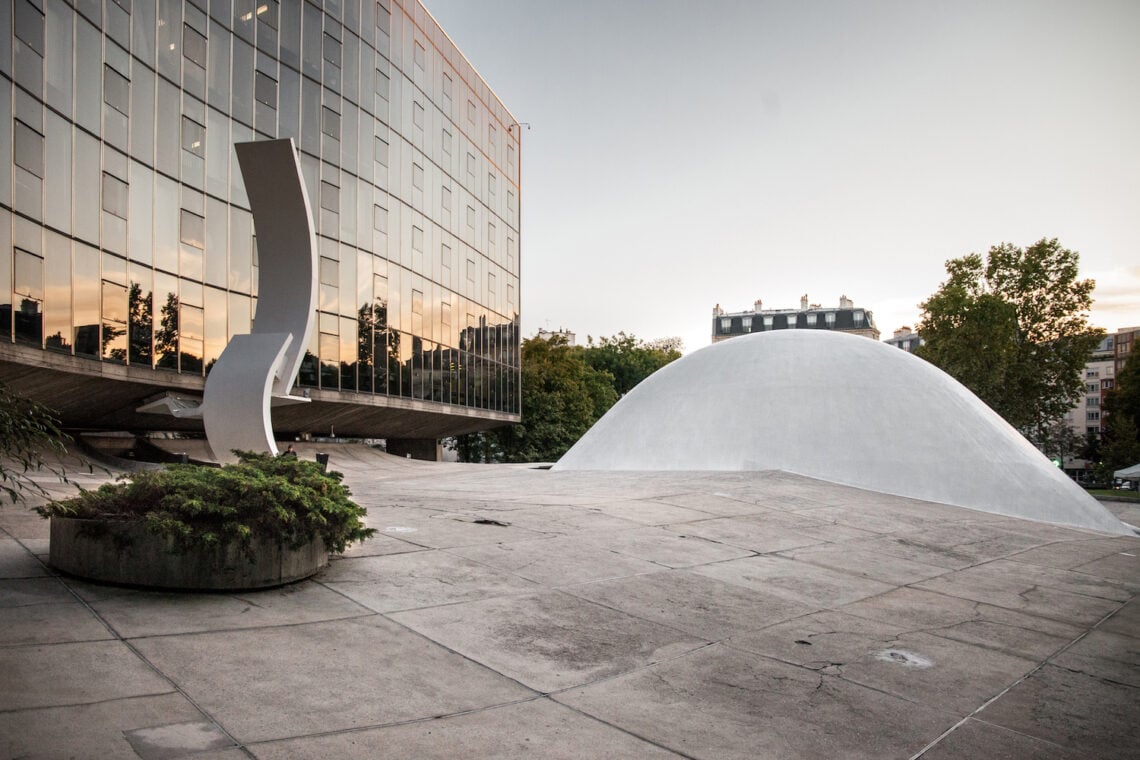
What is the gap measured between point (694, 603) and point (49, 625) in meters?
5.59

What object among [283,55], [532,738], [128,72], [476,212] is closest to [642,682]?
[532,738]

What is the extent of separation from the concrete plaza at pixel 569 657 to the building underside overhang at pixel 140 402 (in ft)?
30.8

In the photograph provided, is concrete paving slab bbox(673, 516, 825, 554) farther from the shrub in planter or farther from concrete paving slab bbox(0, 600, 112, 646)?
concrete paving slab bbox(0, 600, 112, 646)

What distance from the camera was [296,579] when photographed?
23.5 feet

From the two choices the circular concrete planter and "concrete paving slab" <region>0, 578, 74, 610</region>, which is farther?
the circular concrete planter

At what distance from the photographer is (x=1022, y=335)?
46.7 meters

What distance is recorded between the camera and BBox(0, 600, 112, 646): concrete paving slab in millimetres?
5098

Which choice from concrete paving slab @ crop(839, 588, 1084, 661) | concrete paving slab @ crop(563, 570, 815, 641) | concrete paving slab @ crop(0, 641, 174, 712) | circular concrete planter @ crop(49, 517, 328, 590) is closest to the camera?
concrete paving slab @ crop(0, 641, 174, 712)

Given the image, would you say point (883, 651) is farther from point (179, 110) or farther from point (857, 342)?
point (179, 110)

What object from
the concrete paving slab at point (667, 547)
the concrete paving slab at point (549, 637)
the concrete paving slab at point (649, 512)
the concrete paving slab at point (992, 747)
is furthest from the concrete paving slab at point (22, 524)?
the concrete paving slab at point (992, 747)

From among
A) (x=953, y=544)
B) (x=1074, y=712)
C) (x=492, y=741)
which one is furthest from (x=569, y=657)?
(x=953, y=544)

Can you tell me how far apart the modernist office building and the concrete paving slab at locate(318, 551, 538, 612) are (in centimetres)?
1464

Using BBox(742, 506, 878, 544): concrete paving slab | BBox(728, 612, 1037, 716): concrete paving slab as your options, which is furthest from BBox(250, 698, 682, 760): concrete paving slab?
BBox(742, 506, 878, 544): concrete paving slab

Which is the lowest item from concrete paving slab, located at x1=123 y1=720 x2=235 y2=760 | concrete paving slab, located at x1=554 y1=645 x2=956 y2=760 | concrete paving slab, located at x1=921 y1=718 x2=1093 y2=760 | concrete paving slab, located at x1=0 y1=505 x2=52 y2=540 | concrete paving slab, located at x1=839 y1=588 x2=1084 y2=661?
concrete paving slab, located at x1=839 y1=588 x2=1084 y2=661
